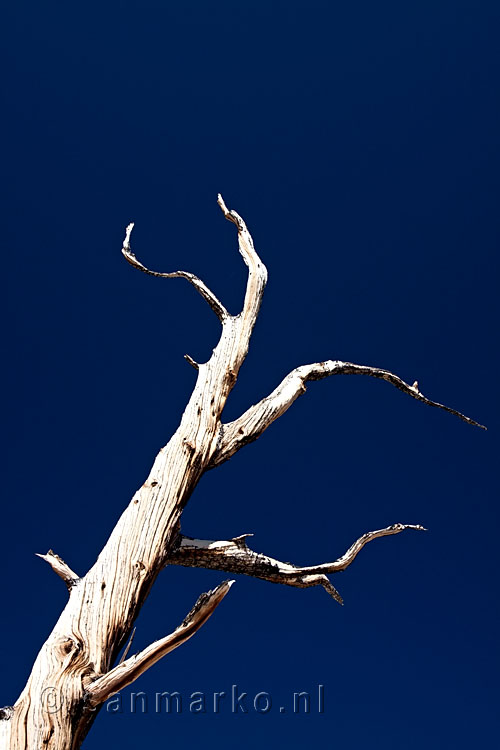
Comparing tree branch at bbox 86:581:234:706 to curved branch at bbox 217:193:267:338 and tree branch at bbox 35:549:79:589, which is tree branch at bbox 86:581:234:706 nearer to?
tree branch at bbox 35:549:79:589

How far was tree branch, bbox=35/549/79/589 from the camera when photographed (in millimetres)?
3125

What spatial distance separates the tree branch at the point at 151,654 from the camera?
2602 mm

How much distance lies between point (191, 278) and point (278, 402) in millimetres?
1007

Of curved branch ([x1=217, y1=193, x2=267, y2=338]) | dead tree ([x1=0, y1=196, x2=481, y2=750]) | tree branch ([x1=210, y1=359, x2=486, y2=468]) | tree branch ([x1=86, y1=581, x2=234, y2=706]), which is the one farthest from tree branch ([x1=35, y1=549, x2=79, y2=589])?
curved branch ([x1=217, y1=193, x2=267, y2=338])

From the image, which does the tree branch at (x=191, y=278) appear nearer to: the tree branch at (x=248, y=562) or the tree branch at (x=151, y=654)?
the tree branch at (x=248, y=562)

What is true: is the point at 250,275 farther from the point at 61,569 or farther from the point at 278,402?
the point at 61,569

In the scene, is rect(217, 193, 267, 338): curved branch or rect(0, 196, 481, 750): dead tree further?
rect(217, 193, 267, 338): curved branch

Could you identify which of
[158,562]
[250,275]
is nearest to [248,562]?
[158,562]

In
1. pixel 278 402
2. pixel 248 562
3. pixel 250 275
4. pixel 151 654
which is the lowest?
pixel 151 654

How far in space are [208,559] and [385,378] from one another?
174 cm

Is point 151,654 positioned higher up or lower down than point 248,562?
lower down

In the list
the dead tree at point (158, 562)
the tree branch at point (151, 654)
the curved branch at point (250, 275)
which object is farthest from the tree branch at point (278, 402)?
the tree branch at point (151, 654)

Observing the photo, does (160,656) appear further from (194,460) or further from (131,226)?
(131,226)

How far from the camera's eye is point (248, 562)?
3.38 metres
